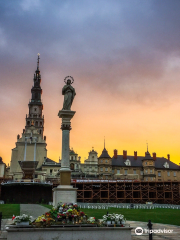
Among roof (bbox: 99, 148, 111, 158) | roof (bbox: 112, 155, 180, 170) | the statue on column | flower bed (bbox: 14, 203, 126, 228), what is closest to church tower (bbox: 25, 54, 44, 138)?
roof (bbox: 99, 148, 111, 158)

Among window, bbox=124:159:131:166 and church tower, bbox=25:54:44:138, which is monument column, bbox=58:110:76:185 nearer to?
church tower, bbox=25:54:44:138

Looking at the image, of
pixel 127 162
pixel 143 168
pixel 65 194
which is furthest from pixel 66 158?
pixel 143 168

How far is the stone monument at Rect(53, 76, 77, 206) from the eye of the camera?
65.7 ft

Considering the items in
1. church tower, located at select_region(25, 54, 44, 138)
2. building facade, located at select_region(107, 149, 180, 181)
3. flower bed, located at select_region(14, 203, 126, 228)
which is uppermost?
church tower, located at select_region(25, 54, 44, 138)

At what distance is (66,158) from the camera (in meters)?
20.7

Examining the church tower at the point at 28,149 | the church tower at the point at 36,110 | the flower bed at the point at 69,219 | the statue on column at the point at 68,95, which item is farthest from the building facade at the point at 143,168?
the flower bed at the point at 69,219

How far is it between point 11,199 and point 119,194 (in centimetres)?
2590

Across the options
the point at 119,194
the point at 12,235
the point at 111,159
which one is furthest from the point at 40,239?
the point at 111,159

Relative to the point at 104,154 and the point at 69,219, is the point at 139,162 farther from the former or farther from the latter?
the point at 69,219

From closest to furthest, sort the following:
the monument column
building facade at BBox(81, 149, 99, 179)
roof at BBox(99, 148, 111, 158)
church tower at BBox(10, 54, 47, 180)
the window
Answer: the monument column < church tower at BBox(10, 54, 47, 180) < building facade at BBox(81, 149, 99, 179) < roof at BBox(99, 148, 111, 158) < the window

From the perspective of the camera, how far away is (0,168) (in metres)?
84.4

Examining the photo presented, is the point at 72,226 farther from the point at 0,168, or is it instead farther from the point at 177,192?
the point at 0,168

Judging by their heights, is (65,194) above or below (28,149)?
below

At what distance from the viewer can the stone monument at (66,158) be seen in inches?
789
